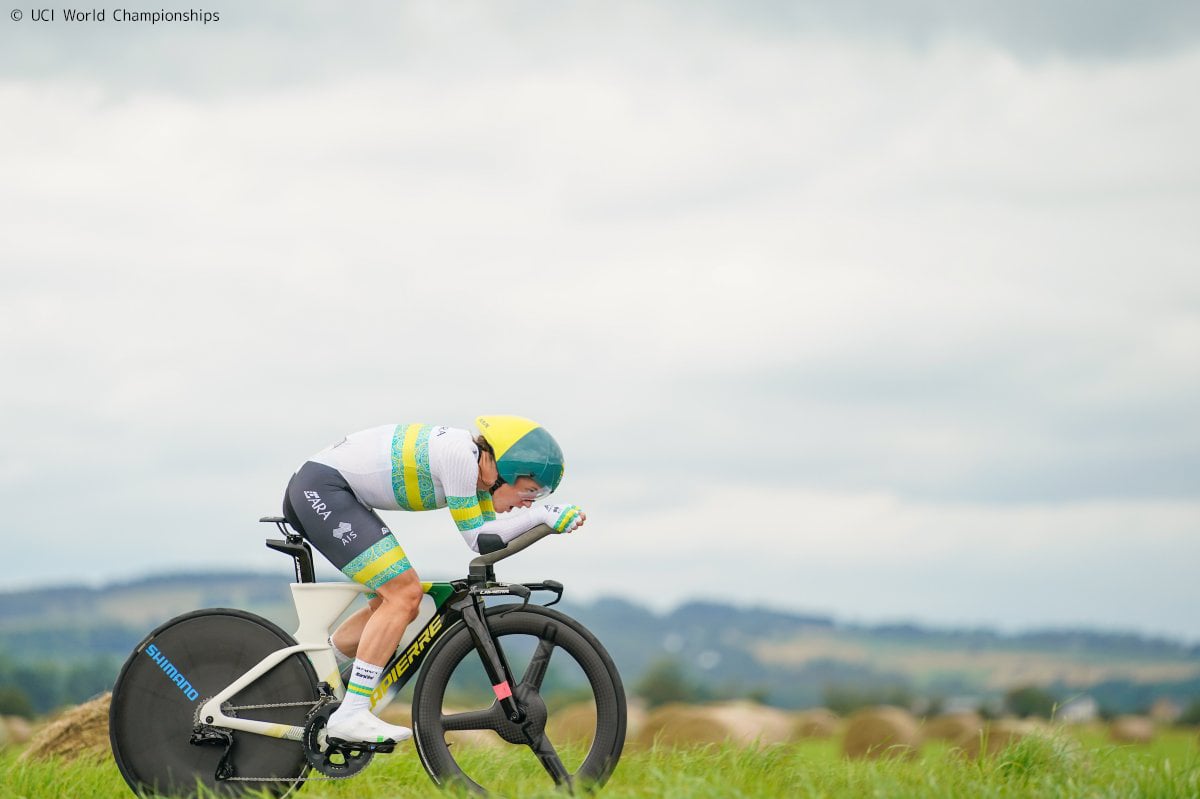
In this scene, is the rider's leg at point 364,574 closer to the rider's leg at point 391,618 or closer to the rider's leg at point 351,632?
the rider's leg at point 391,618

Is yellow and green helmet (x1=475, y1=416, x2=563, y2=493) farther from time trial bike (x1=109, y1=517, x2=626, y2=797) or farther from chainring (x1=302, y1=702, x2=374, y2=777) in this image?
chainring (x1=302, y1=702, x2=374, y2=777)

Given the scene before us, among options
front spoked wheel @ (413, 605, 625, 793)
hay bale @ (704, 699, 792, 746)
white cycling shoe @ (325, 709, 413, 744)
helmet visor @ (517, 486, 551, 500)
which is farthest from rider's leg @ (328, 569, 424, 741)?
hay bale @ (704, 699, 792, 746)

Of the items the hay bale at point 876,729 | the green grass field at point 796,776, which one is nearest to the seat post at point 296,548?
the green grass field at point 796,776

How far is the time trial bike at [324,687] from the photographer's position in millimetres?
7367

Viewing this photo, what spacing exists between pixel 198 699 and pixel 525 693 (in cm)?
210

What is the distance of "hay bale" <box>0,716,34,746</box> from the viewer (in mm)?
11579

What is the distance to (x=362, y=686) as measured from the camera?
294 inches

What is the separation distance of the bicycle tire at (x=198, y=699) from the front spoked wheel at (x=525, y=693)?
32.8 inches

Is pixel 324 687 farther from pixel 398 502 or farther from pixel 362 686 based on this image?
pixel 398 502

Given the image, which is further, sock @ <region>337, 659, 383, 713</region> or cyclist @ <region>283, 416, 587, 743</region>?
sock @ <region>337, 659, 383, 713</region>

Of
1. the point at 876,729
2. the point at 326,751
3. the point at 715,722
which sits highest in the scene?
the point at 326,751

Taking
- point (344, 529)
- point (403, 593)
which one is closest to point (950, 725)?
point (403, 593)

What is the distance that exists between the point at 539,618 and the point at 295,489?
1652mm

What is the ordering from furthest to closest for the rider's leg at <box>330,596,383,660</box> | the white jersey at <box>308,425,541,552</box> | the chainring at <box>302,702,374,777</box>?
the rider's leg at <box>330,596,383,660</box> → the chainring at <box>302,702,374,777</box> → the white jersey at <box>308,425,541,552</box>
